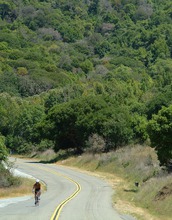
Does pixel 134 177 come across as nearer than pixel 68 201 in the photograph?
No

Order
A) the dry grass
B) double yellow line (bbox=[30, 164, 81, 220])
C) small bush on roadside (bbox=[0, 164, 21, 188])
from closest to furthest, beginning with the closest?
1. double yellow line (bbox=[30, 164, 81, 220])
2. the dry grass
3. small bush on roadside (bbox=[0, 164, 21, 188])

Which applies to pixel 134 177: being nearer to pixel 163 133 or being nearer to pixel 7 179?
pixel 163 133

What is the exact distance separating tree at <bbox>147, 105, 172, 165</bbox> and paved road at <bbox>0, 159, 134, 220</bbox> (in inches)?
216

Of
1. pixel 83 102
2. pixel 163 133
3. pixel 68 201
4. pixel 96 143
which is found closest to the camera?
pixel 68 201

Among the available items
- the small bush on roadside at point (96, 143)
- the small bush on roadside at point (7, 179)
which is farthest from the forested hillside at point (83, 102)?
the small bush on roadside at point (7, 179)

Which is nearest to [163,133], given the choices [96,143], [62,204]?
[62,204]

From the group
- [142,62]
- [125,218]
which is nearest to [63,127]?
[125,218]

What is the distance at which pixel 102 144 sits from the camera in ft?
218

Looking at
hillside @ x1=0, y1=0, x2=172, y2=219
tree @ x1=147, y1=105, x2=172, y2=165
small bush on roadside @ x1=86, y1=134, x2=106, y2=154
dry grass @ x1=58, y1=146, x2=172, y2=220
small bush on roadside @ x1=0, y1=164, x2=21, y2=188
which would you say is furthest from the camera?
small bush on roadside @ x1=86, y1=134, x2=106, y2=154

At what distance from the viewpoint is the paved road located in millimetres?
22447

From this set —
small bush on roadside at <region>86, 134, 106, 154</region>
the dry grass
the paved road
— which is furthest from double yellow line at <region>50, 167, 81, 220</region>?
small bush on roadside at <region>86, 134, 106, 154</region>

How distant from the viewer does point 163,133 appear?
1465 inches

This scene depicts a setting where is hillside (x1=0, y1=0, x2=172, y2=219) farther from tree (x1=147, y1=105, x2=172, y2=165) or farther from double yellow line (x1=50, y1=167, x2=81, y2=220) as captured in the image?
double yellow line (x1=50, y1=167, x2=81, y2=220)

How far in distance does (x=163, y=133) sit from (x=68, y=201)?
10685 mm
